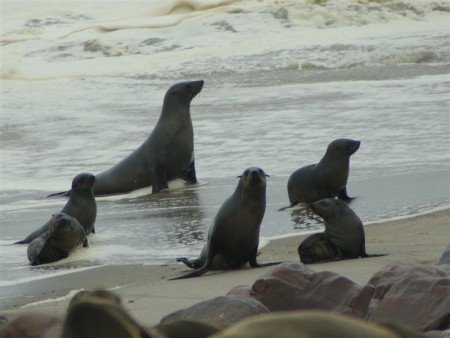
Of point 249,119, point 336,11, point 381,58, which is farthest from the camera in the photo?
point 336,11

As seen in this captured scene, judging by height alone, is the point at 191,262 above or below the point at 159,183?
above

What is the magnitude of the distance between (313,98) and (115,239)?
8067 millimetres

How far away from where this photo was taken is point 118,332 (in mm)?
1634

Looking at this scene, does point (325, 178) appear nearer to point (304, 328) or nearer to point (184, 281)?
point (184, 281)

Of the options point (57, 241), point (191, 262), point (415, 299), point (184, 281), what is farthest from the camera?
point (57, 241)

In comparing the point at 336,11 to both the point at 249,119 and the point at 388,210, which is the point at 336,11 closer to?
the point at 249,119

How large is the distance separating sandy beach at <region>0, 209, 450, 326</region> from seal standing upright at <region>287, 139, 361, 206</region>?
1196 millimetres

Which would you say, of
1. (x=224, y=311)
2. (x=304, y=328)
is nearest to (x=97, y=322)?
(x=304, y=328)

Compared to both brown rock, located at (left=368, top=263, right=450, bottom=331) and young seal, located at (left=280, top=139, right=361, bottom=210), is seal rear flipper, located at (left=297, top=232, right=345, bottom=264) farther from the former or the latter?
young seal, located at (left=280, top=139, right=361, bottom=210)

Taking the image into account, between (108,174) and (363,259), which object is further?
(108,174)

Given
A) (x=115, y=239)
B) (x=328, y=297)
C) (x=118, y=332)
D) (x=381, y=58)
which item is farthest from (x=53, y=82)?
(x=118, y=332)

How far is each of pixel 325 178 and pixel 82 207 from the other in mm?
1779

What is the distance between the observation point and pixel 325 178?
28.0 feet

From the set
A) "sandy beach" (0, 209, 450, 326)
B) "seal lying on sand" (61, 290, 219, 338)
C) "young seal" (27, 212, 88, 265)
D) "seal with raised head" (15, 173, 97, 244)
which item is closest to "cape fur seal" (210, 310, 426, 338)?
"seal lying on sand" (61, 290, 219, 338)
